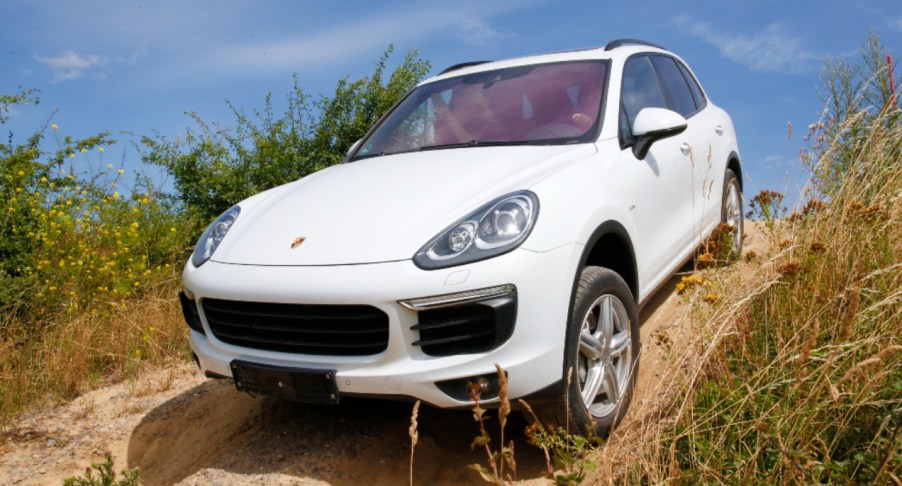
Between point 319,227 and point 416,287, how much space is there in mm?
678

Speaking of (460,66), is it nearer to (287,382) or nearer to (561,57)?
(561,57)

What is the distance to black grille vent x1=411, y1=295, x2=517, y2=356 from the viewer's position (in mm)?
2672

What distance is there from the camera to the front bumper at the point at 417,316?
2.68m

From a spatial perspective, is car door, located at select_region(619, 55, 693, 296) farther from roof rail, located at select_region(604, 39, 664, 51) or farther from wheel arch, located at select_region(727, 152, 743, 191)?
wheel arch, located at select_region(727, 152, 743, 191)

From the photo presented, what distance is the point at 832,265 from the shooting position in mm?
3562

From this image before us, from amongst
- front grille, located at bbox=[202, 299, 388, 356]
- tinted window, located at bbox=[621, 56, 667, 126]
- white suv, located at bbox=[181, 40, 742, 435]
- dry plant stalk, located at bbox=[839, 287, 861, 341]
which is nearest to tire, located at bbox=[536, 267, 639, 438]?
white suv, located at bbox=[181, 40, 742, 435]

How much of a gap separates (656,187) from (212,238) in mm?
2373

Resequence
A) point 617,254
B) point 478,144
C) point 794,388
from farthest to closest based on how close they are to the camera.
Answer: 1. point 478,144
2. point 617,254
3. point 794,388

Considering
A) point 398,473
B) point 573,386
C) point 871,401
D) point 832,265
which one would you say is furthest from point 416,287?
point 832,265

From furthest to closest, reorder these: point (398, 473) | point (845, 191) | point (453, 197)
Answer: point (845, 191)
point (398, 473)
point (453, 197)

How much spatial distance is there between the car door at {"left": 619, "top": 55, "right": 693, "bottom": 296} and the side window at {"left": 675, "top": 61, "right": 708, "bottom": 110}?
862 mm

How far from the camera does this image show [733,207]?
5973mm

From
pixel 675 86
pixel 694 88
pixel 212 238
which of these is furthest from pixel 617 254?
pixel 694 88

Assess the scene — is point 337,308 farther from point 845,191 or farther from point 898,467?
point 845,191
